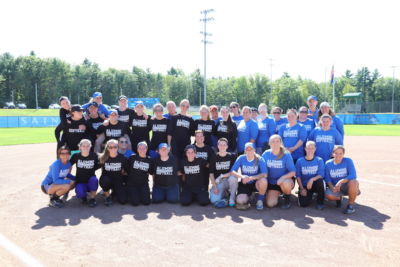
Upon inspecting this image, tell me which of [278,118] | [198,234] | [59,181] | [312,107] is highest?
[312,107]

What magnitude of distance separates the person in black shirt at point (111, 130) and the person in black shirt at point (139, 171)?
2.60 feet

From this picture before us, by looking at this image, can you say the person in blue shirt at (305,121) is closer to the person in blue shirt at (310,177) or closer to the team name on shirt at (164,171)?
the person in blue shirt at (310,177)

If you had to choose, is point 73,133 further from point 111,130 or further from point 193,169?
point 193,169

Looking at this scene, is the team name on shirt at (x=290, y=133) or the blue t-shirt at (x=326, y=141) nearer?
the blue t-shirt at (x=326, y=141)

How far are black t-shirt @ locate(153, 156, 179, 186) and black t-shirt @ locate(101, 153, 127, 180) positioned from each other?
→ 2.31ft

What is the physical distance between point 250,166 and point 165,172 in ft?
5.81

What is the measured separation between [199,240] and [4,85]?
297 ft

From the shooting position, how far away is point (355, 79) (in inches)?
3472

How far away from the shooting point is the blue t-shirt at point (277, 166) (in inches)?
239

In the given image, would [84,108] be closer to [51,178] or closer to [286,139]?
[51,178]

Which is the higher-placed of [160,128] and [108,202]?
[160,128]

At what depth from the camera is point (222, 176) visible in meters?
6.31

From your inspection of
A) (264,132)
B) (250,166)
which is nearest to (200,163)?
(250,166)

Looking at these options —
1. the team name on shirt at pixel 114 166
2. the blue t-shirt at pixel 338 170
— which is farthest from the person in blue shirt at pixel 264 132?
the team name on shirt at pixel 114 166
